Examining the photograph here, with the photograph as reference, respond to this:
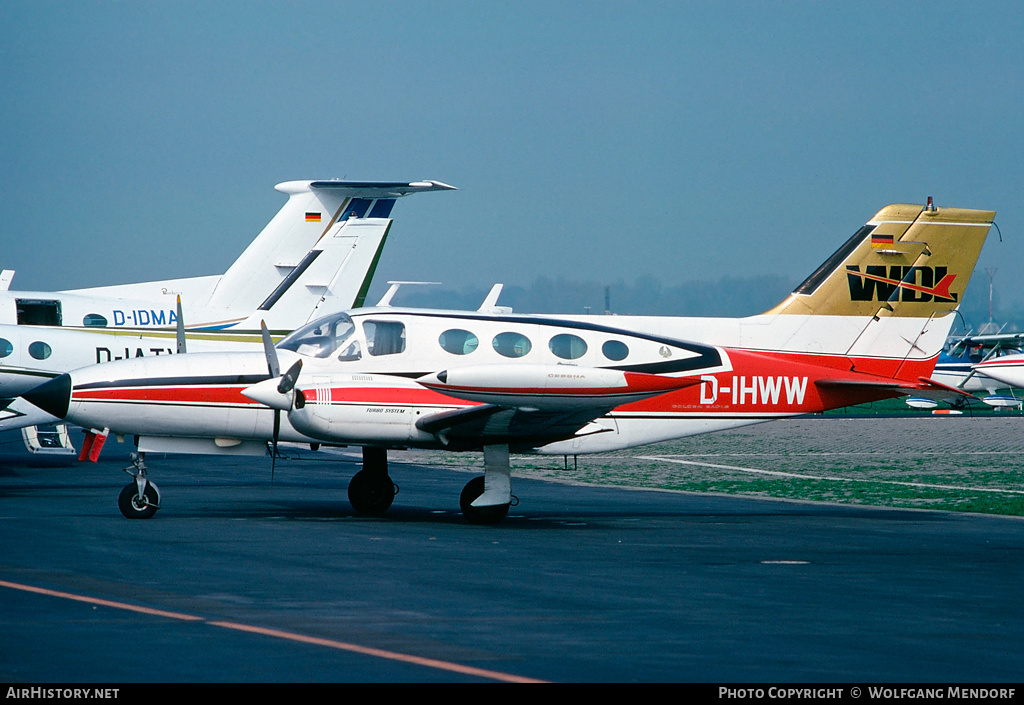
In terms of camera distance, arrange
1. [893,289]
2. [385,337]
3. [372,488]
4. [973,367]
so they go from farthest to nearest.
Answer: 1. [973,367]
2. [893,289]
3. [372,488]
4. [385,337]

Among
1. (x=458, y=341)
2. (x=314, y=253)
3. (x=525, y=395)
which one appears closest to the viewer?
(x=525, y=395)

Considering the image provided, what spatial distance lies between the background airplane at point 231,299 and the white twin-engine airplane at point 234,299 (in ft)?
0.08

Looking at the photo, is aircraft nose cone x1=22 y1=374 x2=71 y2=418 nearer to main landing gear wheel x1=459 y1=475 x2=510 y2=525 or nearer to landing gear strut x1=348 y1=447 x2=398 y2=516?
landing gear strut x1=348 y1=447 x2=398 y2=516

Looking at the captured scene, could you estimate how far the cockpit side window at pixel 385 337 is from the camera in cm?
1573

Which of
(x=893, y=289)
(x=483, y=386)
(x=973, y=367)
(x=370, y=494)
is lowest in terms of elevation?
(x=973, y=367)

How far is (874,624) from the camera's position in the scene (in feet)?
28.8

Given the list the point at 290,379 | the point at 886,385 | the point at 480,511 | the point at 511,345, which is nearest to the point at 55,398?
the point at 290,379

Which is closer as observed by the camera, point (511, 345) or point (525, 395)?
point (525, 395)

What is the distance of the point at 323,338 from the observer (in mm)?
15727

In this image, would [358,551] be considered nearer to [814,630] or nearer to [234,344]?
[814,630]

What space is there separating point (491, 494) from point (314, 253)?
14.7 m

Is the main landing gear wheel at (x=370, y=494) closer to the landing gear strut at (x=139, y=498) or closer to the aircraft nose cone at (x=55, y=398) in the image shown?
the landing gear strut at (x=139, y=498)

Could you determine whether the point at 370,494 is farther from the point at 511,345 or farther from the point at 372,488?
the point at 511,345
